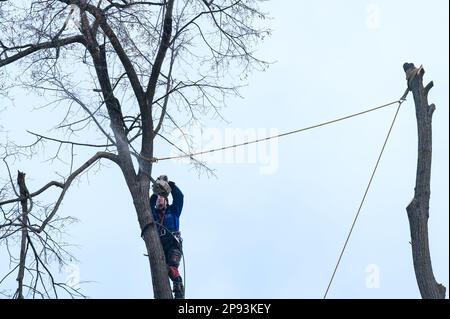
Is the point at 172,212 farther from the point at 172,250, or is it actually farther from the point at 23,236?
the point at 23,236

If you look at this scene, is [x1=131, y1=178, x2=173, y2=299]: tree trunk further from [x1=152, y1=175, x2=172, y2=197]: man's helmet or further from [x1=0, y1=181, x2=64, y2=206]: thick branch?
[x1=0, y1=181, x2=64, y2=206]: thick branch

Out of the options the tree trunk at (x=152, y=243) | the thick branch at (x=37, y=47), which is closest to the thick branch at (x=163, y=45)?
the thick branch at (x=37, y=47)

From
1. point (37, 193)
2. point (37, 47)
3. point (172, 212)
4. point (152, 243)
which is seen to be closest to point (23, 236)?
point (37, 193)

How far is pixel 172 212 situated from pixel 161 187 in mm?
410

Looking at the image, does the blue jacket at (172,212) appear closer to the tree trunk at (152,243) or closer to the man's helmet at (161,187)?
the man's helmet at (161,187)

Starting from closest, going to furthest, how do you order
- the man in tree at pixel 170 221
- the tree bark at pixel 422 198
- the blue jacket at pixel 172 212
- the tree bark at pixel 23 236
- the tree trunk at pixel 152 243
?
the tree bark at pixel 422 198 → the tree bark at pixel 23 236 → the tree trunk at pixel 152 243 → the man in tree at pixel 170 221 → the blue jacket at pixel 172 212

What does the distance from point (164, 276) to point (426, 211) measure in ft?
10.6

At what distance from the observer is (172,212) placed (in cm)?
1484

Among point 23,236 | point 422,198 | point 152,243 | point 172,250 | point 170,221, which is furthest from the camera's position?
point 170,221

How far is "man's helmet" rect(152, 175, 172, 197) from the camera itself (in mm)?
14602

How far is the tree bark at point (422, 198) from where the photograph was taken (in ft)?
41.1

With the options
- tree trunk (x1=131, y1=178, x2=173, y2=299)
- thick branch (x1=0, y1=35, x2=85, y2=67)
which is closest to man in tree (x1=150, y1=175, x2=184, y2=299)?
tree trunk (x1=131, y1=178, x2=173, y2=299)

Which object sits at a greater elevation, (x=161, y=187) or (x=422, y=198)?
(x=161, y=187)

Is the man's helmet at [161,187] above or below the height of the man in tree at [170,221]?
above
